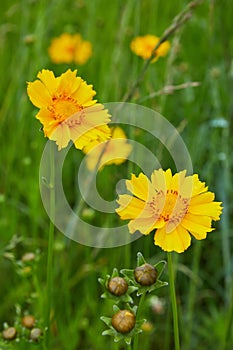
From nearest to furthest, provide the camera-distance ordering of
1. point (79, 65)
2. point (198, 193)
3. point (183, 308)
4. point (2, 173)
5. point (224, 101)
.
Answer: point (198, 193) → point (183, 308) → point (2, 173) → point (224, 101) → point (79, 65)

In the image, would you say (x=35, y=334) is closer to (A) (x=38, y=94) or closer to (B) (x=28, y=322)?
(B) (x=28, y=322)

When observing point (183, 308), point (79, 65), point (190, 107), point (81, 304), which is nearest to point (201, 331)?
point (183, 308)

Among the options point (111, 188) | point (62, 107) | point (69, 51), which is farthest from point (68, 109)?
point (69, 51)

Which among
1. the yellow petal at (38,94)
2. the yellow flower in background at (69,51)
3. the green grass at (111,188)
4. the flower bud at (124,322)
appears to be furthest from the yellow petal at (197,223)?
the yellow flower in background at (69,51)

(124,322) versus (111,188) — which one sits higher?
(111,188)

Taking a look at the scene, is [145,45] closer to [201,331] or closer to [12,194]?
[12,194]

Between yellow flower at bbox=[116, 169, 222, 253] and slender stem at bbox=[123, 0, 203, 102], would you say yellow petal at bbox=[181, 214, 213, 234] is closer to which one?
yellow flower at bbox=[116, 169, 222, 253]

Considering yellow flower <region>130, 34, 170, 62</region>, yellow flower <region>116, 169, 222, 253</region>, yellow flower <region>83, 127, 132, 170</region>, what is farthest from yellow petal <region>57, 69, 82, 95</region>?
yellow flower <region>130, 34, 170, 62</region>
